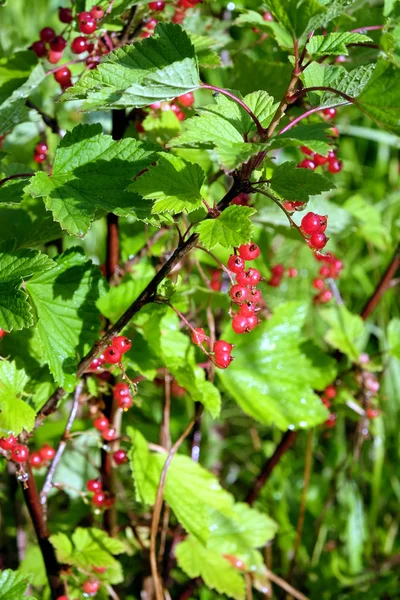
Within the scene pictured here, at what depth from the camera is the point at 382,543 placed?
2529mm

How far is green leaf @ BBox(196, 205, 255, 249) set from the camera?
991mm

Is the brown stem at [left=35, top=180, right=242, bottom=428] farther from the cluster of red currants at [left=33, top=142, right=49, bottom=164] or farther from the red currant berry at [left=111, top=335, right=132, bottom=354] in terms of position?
the cluster of red currants at [left=33, top=142, right=49, bottom=164]

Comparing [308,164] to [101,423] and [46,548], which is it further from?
[46,548]

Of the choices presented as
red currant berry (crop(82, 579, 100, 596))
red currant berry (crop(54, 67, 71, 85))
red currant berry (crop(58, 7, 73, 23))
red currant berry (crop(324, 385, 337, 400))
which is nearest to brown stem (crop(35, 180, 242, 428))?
red currant berry (crop(82, 579, 100, 596))

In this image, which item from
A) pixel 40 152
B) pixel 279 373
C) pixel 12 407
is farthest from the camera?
pixel 279 373

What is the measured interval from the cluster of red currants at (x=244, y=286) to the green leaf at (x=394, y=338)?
3.32 ft

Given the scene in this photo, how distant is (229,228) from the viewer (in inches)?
39.9


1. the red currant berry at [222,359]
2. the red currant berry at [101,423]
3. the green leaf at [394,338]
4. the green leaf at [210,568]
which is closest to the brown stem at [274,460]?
the green leaf at [210,568]

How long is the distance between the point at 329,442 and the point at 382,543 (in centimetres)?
50

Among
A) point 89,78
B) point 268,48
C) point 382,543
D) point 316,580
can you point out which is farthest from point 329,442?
point 89,78

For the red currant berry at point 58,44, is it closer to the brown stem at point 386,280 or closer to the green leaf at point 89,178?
the green leaf at point 89,178

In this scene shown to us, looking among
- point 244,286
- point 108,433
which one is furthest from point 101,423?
point 244,286

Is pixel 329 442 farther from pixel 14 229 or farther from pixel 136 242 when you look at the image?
pixel 14 229

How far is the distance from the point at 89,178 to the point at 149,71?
0.24 metres
